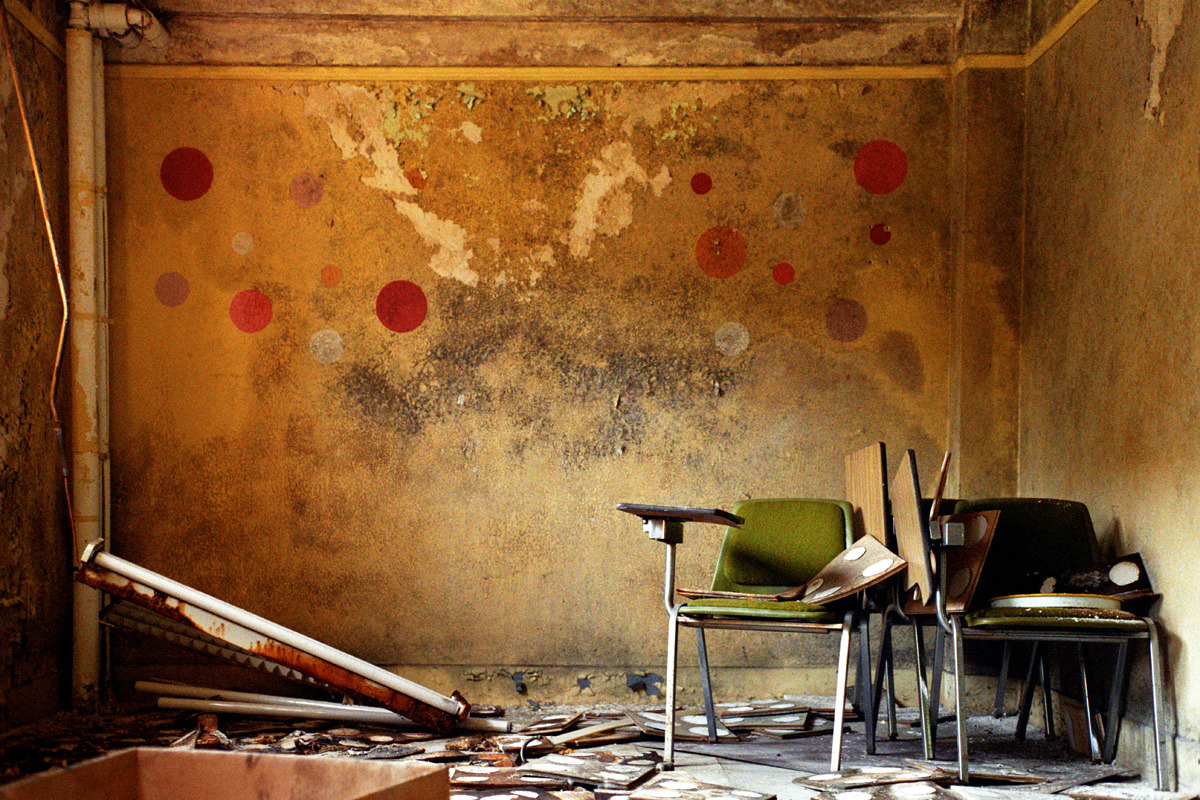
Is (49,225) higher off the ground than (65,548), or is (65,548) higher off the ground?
(49,225)

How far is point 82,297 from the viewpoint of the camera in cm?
405

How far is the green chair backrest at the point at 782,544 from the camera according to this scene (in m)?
3.66

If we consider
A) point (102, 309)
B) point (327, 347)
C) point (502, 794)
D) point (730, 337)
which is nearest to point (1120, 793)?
point (502, 794)

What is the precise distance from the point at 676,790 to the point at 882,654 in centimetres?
128

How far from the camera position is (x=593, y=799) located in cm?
266

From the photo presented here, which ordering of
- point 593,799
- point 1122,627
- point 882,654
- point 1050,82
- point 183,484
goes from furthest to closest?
point 183,484 → point 1050,82 → point 882,654 → point 1122,627 → point 593,799

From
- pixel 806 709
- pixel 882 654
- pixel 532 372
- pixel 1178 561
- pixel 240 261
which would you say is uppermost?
pixel 240 261

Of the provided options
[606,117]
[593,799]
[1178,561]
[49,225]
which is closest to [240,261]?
[49,225]

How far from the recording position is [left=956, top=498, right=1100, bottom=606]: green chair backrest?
344cm

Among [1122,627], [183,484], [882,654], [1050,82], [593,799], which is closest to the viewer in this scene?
[593,799]

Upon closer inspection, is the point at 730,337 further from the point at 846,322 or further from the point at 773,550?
the point at 773,550

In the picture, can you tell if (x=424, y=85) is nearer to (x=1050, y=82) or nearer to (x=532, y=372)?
(x=532, y=372)

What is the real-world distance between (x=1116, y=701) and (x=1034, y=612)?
504 millimetres

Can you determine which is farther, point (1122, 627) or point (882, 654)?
point (882, 654)
